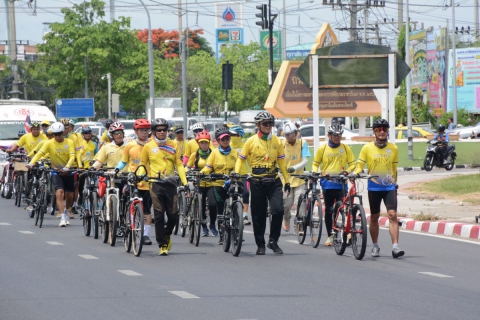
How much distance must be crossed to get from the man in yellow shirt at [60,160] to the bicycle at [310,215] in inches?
185

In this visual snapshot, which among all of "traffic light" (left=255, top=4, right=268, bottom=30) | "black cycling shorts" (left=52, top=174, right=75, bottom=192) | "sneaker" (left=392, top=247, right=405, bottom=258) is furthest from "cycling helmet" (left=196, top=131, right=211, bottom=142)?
"traffic light" (left=255, top=4, right=268, bottom=30)

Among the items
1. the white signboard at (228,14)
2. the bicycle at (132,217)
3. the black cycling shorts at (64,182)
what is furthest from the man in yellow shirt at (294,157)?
the white signboard at (228,14)

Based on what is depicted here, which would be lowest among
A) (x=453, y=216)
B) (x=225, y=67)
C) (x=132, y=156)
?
(x=453, y=216)

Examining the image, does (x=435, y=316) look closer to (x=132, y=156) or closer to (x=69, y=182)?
(x=132, y=156)

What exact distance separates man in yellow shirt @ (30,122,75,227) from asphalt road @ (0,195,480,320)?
2.25 meters

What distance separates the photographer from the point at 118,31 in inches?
2494

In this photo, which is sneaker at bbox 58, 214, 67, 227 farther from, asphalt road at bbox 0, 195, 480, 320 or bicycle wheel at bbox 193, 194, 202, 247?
bicycle wheel at bbox 193, 194, 202, 247

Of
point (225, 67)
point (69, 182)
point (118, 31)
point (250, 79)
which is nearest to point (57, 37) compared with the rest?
point (118, 31)

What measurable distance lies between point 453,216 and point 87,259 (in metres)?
8.16

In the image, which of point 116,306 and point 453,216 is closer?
point 116,306

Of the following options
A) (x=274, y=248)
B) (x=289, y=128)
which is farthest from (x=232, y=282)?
(x=289, y=128)

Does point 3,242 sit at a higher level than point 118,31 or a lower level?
lower

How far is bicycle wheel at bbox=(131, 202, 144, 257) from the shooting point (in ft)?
42.1

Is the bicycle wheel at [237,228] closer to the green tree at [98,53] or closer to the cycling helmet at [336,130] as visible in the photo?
the cycling helmet at [336,130]
